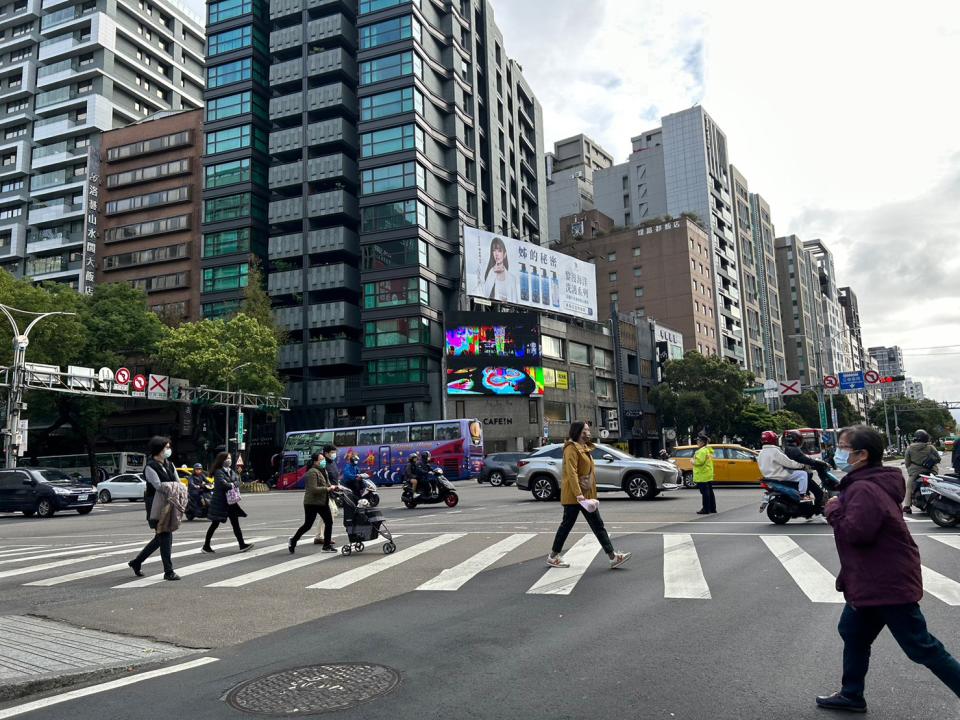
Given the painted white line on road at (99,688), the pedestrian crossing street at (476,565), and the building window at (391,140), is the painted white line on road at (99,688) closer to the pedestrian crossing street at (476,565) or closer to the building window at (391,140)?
the pedestrian crossing street at (476,565)

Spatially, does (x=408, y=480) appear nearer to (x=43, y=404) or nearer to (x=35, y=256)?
(x=43, y=404)

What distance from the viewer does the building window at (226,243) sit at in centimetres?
6209

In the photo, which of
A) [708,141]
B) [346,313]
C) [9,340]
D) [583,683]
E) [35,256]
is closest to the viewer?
[583,683]

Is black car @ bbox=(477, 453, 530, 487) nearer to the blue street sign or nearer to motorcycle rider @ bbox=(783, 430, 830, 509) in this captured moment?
motorcycle rider @ bbox=(783, 430, 830, 509)

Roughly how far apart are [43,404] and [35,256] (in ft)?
121

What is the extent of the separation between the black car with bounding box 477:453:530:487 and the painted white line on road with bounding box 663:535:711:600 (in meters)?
23.7

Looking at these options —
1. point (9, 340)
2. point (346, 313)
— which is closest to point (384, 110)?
point (346, 313)

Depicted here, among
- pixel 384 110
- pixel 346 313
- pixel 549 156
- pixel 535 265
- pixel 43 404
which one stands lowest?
pixel 43 404

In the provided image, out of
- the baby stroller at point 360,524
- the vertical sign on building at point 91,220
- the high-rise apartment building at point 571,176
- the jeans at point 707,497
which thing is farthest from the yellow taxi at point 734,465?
the high-rise apartment building at point 571,176

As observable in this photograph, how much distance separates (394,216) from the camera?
5784 cm

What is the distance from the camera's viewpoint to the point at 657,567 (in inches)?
354

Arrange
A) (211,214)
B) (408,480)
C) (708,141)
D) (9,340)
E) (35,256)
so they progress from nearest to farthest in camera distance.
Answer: (408,480) < (9,340) < (211,214) < (35,256) < (708,141)

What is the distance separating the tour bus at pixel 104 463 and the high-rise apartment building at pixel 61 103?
76.5 feet

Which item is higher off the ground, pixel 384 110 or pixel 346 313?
pixel 384 110
